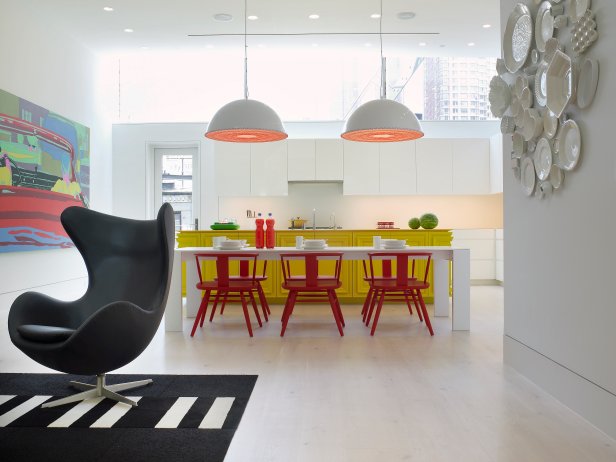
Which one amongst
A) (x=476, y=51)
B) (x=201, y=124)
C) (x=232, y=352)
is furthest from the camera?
(x=201, y=124)

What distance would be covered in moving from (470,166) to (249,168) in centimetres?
331

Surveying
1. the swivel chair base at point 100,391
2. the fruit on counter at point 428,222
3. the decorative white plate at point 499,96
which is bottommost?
→ the swivel chair base at point 100,391

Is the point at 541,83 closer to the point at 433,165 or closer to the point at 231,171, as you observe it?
the point at 433,165

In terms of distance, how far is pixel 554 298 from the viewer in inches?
119

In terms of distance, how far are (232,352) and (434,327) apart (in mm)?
2054

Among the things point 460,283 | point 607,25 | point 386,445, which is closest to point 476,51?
point 460,283

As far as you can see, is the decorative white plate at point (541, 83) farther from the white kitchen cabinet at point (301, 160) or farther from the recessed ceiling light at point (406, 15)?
the white kitchen cabinet at point (301, 160)

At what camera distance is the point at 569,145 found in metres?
2.79

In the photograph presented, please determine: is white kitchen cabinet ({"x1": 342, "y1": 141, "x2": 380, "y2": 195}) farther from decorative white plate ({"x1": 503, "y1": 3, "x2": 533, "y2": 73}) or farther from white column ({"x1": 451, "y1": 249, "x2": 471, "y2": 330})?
decorative white plate ({"x1": 503, "y1": 3, "x2": 533, "y2": 73})

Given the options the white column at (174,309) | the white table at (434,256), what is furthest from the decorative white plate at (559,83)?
the white column at (174,309)

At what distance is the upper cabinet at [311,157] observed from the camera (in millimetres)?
8016

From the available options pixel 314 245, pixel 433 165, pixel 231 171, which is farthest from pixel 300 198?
pixel 314 245

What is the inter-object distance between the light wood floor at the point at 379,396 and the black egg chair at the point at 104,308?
1.92 feet

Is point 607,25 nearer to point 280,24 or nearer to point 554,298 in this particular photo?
point 554,298
